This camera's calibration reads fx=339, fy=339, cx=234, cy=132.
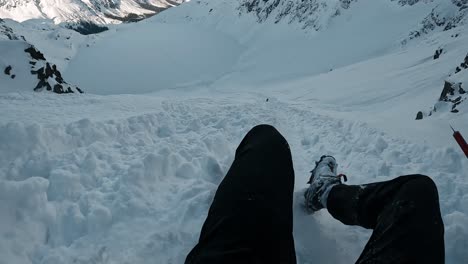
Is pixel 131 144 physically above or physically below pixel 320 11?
below

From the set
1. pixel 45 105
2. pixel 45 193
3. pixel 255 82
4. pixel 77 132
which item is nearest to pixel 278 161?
pixel 45 193

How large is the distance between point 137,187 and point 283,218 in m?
1.87

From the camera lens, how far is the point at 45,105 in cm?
646

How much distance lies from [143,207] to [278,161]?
145 cm

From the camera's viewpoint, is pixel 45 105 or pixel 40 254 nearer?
pixel 40 254

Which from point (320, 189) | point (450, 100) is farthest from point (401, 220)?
point (450, 100)

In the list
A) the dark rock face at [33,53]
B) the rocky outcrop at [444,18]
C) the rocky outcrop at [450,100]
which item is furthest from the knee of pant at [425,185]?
the rocky outcrop at [444,18]

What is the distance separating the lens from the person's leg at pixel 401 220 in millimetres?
1778

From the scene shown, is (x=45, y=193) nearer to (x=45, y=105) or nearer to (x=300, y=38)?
(x=45, y=105)

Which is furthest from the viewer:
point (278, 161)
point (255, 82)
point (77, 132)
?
point (255, 82)

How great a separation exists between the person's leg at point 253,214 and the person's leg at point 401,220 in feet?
1.60

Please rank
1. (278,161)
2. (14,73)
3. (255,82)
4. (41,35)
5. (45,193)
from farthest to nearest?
(41,35) → (255,82) → (14,73) → (45,193) → (278,161)

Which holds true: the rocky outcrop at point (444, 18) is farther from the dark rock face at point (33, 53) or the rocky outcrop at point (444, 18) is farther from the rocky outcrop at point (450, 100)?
the dark rock face at point (33, 53)

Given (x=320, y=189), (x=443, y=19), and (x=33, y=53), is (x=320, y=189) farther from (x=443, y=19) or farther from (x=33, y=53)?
(x=443, y=19)
